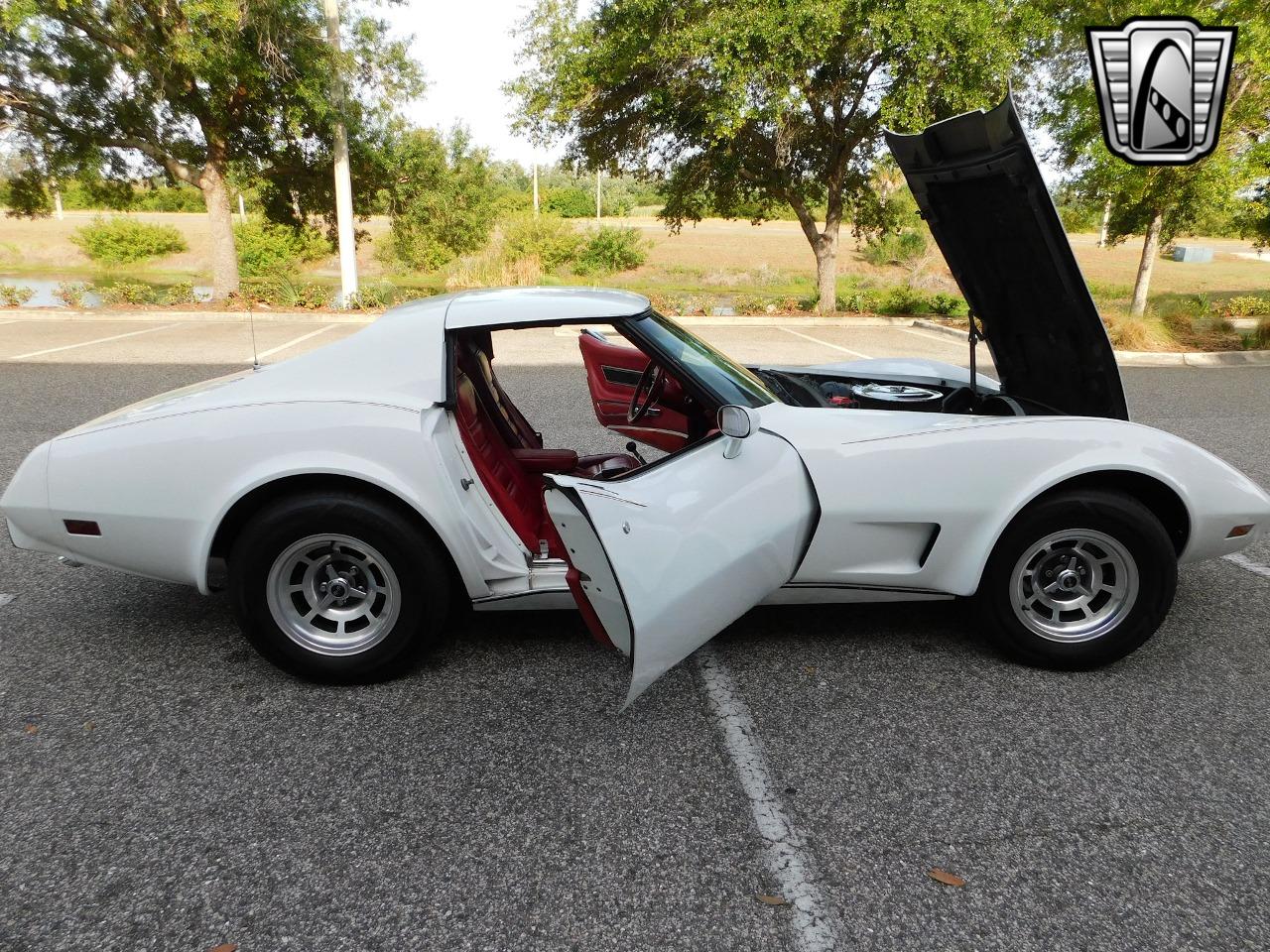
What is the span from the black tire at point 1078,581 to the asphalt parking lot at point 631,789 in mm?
117

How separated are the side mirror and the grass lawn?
68.3ft

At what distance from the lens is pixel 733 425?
2666 millimetres

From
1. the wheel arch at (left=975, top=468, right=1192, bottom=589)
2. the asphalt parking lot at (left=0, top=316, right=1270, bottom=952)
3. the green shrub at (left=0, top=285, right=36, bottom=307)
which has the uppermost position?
the wheel arch at (left=975, top=468, right=1192, bottom=589)

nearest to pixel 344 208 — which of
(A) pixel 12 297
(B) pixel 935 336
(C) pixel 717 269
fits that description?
(A) pixel 12 297

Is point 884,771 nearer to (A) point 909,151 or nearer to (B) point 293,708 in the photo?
(B) point 293,708

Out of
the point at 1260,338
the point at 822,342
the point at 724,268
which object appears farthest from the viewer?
the point at 724,268

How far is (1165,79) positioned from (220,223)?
17.6 m

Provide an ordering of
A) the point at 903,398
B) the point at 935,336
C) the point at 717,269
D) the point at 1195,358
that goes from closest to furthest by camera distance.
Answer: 1. the point at 903,398
2. the point at 1195,358
3. the point at 935,336
4. the point at 717,269

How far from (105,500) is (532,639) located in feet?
5.51

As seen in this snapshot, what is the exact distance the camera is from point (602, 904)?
2.07 meters

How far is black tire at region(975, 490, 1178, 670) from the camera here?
303 centimetres

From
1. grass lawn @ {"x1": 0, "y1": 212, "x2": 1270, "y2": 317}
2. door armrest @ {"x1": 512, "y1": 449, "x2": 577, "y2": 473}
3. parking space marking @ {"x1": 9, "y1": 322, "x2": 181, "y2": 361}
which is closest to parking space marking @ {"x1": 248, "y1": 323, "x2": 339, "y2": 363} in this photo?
parking space marking @ {"x1": 9, "y1": 322, "x2": 181, "y2": 361}

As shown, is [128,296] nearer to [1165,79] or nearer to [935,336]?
[935,336]

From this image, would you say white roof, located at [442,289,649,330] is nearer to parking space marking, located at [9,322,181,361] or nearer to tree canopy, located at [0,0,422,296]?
parking space marking, located at [9,322,181,361]
